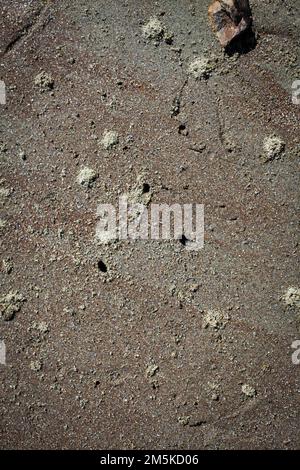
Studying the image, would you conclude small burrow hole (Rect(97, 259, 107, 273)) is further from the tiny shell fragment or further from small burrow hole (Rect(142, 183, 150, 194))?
the tiny shell fragment

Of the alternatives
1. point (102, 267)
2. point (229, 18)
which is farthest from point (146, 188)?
point (229, 18)

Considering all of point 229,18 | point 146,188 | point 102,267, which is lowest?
point 102,267

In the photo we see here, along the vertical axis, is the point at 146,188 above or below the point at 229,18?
below

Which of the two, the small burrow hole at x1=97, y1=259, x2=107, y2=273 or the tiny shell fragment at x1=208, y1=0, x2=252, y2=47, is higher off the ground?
the tiny shell fragment at x1=208, y1=0, x2=252, y2=47

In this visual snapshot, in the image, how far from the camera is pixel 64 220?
2141 mm

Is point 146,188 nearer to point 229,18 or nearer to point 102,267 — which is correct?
point 102,267

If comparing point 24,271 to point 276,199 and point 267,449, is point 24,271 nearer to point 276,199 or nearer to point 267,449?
point 276,199

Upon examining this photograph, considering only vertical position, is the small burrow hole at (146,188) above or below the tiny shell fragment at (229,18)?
below

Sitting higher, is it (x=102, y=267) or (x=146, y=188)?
(x=146, y=188)

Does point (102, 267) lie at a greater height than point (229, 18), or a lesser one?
lesser

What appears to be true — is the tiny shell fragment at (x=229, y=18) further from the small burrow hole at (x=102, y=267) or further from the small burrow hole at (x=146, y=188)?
the small burrow hole at (x=102, y=267)

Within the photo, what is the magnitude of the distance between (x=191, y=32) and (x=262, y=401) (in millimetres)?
2002

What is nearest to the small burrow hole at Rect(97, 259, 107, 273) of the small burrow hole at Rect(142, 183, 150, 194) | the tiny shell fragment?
the small burrow hole at Rect(142, 183, 150, 194)

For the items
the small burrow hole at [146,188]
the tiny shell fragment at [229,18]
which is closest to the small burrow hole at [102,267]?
the small burrow hole at [146,188]
